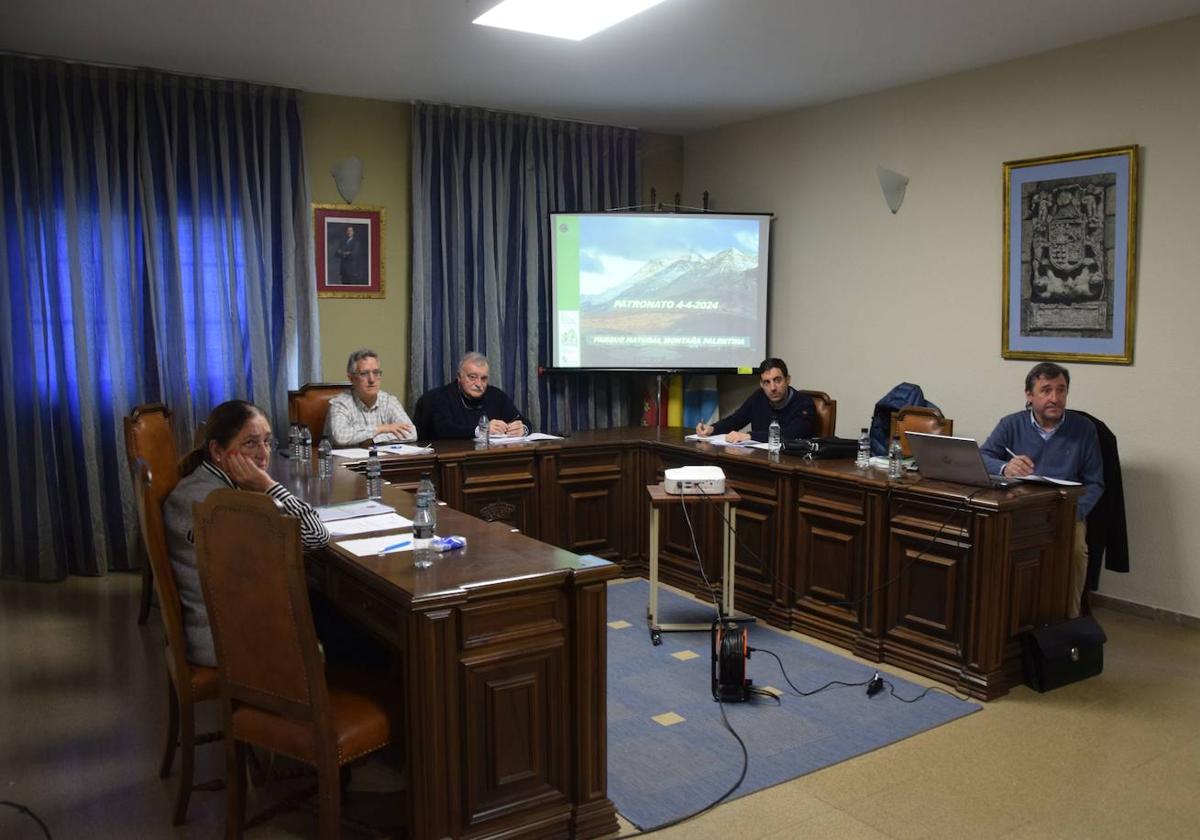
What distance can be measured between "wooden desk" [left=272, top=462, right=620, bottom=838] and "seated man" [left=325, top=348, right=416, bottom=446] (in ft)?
7.67

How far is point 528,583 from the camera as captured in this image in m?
2.55

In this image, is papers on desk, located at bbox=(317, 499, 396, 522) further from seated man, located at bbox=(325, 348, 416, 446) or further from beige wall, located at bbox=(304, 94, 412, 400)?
beige wall, located at bbox=(304, 94, 412, 400)

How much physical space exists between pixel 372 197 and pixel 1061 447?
4.14m

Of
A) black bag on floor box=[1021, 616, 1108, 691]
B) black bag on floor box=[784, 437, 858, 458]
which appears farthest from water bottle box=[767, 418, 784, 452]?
black bag on floor box=[1021, 616, 1108, 691]

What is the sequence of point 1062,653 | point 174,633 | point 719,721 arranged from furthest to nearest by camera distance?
point 1062,653
point 719,721
point 174,633

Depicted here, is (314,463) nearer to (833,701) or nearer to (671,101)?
(833,701)

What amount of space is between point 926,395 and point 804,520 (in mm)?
1646

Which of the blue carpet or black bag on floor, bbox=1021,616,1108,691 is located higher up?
black bag on floor, bbox=1021,616,1108,691

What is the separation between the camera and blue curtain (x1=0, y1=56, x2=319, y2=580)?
16.8 ft

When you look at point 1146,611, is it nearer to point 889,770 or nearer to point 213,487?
point 889,770

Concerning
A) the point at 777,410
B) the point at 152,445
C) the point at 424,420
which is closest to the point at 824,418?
the point at 777,410

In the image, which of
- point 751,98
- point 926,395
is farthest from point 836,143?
point 926,395

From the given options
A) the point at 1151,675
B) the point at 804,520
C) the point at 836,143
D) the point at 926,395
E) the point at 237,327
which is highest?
the point at 836,143

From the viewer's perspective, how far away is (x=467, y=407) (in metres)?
5.56
